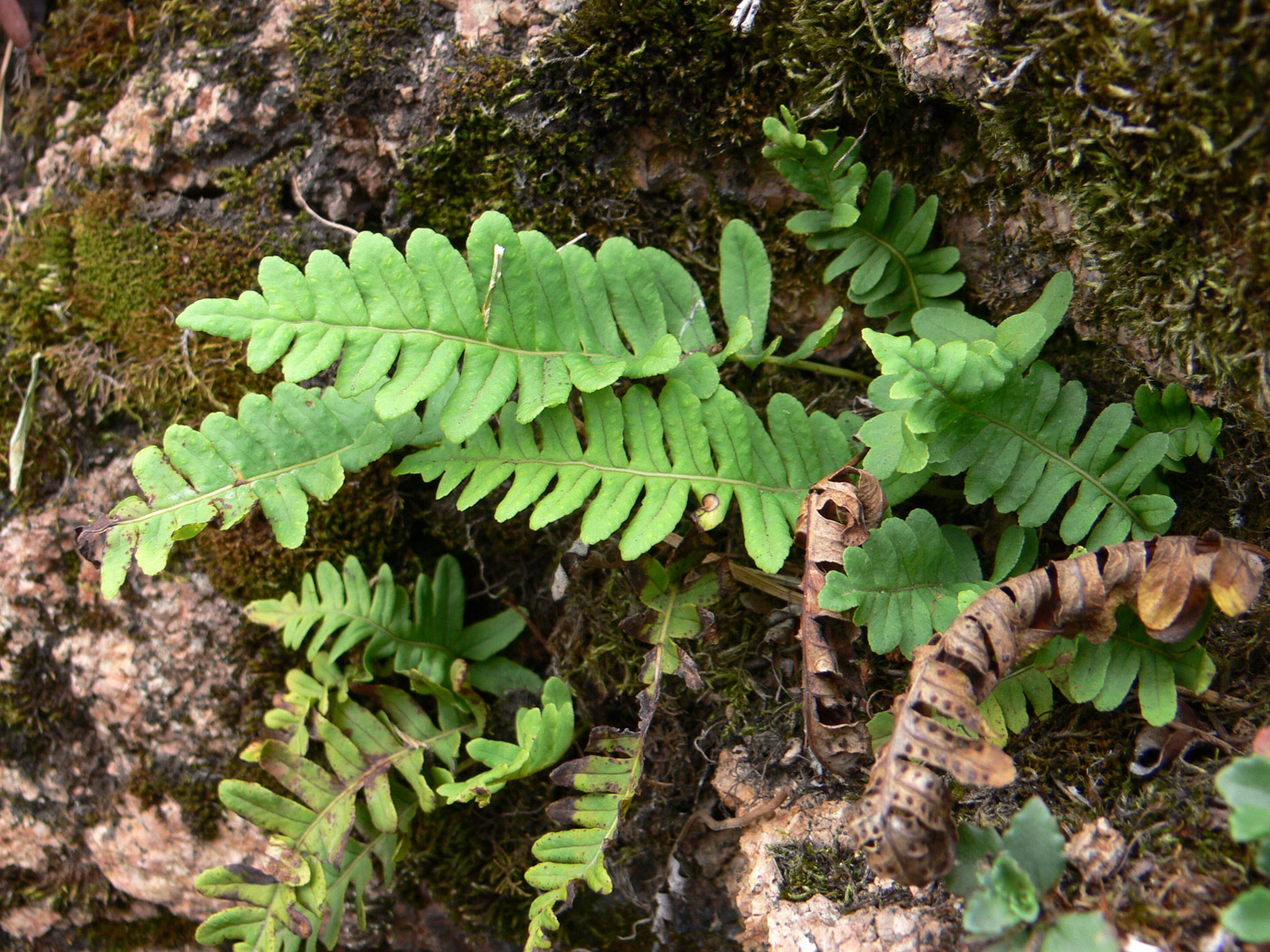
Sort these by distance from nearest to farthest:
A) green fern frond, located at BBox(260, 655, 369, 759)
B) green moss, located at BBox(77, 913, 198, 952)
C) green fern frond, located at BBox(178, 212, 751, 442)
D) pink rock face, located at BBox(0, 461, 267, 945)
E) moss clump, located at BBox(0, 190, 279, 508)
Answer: green fern frond, located at BBox(178, 212, 751, 442) → green fern frond, located at BBox(260, 655, 369, 759) → moss clump, located at BBox(0, 190, 279, 508) → pink rock face, located at BBox(0, 461, 267, 945) → green moss, located at BBox(77, 913, 198, 952)

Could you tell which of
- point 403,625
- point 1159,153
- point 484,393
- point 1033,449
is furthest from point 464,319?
point 1159,153

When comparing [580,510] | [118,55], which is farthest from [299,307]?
[118,55]

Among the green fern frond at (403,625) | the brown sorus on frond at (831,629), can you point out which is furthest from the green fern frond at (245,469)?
the brown sorus on frond at (831,629)

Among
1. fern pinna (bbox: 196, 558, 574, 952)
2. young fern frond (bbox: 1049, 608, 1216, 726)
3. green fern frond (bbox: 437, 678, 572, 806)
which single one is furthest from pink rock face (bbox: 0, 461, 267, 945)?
young fern frond (bbox: 1049, 608, 1216, 726)

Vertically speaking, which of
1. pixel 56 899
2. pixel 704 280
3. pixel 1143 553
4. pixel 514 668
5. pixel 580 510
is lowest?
pixel 56 899

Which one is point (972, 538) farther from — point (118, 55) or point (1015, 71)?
point (118, 55)

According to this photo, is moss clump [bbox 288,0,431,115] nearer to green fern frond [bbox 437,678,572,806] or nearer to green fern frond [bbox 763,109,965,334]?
green fern frond [bbox 763,109,965,334]
